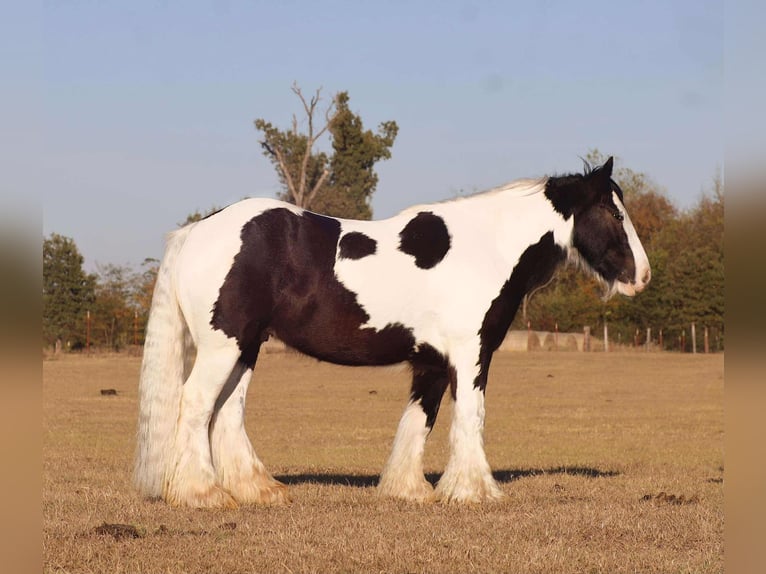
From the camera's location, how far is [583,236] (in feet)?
29.8

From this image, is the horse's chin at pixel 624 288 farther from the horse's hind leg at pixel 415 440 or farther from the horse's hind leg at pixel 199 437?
the horse's hind leg at pixel 199 437

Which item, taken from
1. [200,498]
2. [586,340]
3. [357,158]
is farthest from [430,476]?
[357,158]

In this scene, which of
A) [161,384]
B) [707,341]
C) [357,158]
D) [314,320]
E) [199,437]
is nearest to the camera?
[199,437]

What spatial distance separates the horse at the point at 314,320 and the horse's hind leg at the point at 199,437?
1 centimetres

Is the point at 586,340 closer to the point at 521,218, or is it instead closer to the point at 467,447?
the point at 521,218

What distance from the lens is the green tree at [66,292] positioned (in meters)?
44.8

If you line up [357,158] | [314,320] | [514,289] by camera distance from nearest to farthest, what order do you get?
[314,320] < [514,289] < [357,158]

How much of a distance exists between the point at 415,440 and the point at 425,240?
1896 millimetres

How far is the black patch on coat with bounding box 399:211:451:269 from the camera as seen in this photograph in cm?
843

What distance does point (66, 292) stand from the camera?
45.9 meters

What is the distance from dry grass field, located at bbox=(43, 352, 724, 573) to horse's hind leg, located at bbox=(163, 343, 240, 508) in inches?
7.3

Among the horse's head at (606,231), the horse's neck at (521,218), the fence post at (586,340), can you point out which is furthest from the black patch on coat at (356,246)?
the fence post at (586,340)
